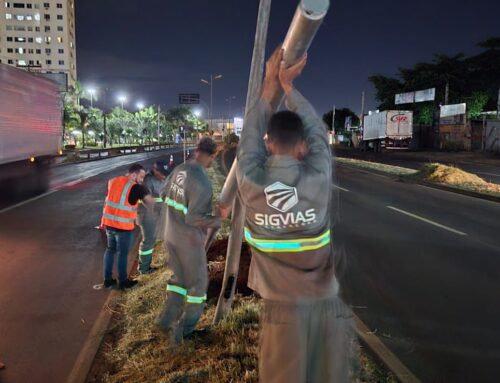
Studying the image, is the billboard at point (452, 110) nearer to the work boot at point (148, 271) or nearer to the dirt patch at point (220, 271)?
the dirt patch at point (220, 271)

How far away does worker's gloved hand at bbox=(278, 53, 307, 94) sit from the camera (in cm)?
271

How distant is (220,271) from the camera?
609 centimetres

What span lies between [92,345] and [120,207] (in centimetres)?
180

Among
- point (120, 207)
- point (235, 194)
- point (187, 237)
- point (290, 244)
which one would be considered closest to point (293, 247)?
point (290, 244)

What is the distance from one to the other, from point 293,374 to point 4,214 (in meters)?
12.0

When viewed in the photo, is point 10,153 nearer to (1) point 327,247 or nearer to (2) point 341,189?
(2) point 341,189

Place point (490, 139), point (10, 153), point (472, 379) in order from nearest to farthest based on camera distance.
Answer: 1. point (472, 379)
2. point (10, 153)
3. point (490, 139)

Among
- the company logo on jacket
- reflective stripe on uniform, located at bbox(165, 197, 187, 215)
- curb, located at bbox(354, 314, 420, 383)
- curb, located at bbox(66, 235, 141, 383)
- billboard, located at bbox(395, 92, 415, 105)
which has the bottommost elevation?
curb, located at bbox(66, 235, 141, 383)

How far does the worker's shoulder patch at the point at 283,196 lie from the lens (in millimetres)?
2455

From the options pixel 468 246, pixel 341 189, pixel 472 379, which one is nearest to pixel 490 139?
pixel 341 189

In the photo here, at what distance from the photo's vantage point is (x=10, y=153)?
1927cm

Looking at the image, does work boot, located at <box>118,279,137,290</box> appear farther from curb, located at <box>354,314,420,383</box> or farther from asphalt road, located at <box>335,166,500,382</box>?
curb, located at <box>354,314,420,383</box>

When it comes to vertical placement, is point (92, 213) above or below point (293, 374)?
below

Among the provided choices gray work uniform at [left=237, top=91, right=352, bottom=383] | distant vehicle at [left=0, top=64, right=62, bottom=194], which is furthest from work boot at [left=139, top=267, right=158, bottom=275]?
distant vehicle at [left=0, top=64, right=62, bottom=194]
